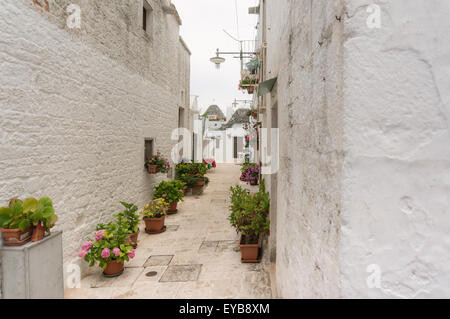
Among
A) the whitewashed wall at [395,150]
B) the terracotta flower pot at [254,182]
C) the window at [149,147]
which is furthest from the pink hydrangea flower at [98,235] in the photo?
the terracotta flower pot at [254,182]

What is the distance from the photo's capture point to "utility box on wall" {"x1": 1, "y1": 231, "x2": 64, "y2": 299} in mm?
2518

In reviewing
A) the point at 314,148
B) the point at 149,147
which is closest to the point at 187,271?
the point at 314,148

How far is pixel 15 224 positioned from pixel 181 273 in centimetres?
220

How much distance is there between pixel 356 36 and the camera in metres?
1.04

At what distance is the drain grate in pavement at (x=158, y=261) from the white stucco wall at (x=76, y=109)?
1.04 m

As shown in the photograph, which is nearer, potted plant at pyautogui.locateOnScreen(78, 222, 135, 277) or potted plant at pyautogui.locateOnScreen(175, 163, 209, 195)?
potted plant at pyautogui.locateOnScreen(78, 222, 135, 277)

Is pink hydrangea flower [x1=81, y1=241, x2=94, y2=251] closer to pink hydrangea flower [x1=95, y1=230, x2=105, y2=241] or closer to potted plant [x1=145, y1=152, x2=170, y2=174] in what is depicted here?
pink hydrangea flower [x1=95, y1=230, x2=105, y2=241]

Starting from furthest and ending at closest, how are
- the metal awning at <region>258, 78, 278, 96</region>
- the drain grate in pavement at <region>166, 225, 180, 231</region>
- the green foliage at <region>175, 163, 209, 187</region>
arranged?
1. the green foliage at <region>175, 163, 209, 187</region>
2. the drain grate in pavement at <region>166, 225, 180, 231</region>
3. the metal awning at <region>258, 78, 278, 96</region>

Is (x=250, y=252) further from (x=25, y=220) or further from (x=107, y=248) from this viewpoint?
(x=25, y=220)

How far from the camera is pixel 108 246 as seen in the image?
153 inches

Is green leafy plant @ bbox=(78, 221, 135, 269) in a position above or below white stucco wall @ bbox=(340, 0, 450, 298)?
below

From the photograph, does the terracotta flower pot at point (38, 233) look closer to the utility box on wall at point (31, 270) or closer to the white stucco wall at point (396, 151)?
the utility box on wall at point (31, 270)

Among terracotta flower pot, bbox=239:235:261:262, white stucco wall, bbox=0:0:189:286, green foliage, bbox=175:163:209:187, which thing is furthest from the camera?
green foliage, bbox=175:163:209:187

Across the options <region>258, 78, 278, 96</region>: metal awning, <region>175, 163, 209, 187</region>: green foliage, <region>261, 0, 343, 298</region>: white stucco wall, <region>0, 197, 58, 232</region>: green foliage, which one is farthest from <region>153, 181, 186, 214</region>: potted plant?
<region>261, 0, 343, 298</region>: white stucco wall
